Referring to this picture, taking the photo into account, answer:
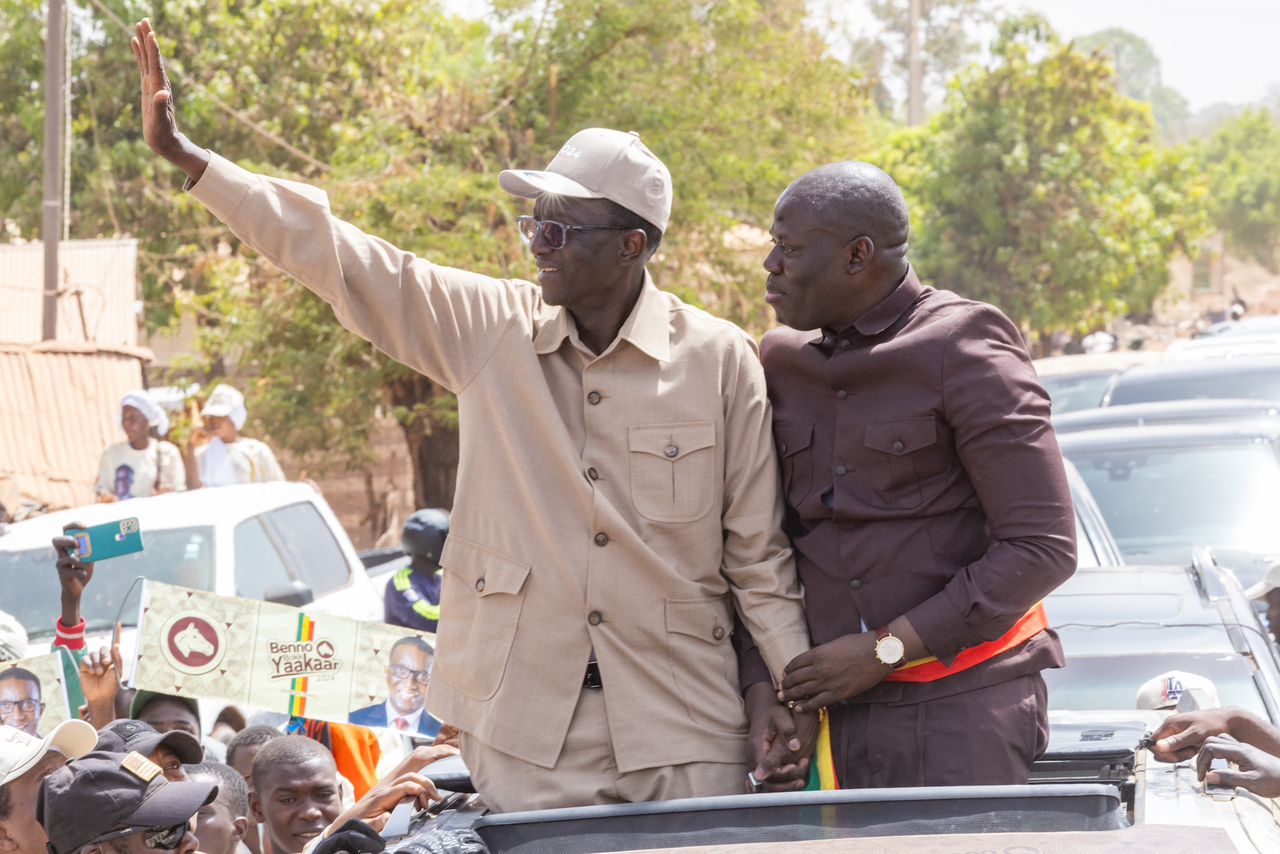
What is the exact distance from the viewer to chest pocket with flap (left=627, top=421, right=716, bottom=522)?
3088 mm

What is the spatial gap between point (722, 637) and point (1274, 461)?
5386 mm

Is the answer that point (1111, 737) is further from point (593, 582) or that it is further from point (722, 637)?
point (593, 582)

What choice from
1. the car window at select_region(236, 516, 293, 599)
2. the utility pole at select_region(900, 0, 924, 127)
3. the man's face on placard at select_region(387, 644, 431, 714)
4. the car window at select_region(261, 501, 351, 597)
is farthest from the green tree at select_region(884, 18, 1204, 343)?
the man's face on placard at select_region(387, 644, 431, 714)

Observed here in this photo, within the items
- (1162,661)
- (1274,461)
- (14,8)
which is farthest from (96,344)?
(1162,661)

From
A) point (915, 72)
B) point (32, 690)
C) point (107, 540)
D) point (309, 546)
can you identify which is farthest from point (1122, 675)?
point (915, 72)

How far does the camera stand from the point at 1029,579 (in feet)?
9.53

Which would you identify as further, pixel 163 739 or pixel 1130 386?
pixel 1130 386

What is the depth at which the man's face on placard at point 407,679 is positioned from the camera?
6.23m

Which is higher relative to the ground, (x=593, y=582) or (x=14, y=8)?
(x=14, y=8)

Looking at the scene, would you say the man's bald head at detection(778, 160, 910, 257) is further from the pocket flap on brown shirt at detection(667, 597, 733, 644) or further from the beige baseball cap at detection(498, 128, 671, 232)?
the pocket flap on brown shirt at detection(667, 597, 733, 644)

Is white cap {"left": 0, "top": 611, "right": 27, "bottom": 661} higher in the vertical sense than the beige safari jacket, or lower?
lower

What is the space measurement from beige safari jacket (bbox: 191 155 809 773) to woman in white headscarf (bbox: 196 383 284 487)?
24.6 feet

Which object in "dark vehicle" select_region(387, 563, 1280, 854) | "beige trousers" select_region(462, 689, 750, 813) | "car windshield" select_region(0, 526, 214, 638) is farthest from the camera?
"car windshield" select_region(0, 526, 214, 638)

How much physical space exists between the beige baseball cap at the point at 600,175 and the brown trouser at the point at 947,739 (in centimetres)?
102
